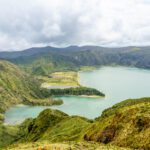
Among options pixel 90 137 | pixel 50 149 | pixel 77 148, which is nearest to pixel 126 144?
pixel 90 137

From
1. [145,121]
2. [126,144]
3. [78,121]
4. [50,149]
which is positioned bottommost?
[50,149]

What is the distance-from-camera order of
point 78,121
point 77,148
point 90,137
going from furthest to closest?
point 78,121 < point 90,137 < point 77,148

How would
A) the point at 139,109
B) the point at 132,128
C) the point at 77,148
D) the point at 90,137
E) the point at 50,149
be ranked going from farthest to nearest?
the point at 90,137
the point at 139,109
the point at 132,128
the point at 77,148
the point at 50,149

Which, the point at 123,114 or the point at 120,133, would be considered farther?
the point at 123,114

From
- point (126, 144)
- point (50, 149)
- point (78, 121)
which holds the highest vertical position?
point (78, 121)

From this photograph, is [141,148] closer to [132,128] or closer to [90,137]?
[132,128]

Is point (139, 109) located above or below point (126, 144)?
above

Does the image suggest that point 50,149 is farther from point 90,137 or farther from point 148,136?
point 90,137

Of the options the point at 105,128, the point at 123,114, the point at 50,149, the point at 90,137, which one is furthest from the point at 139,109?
the point at 50,149

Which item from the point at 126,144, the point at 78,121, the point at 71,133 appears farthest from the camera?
the point at 78,121
